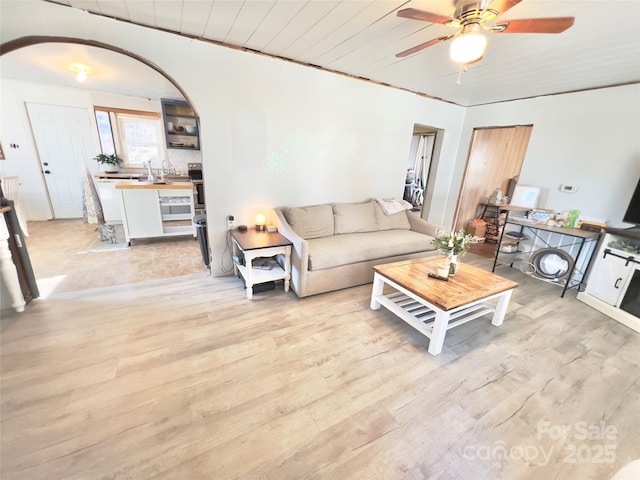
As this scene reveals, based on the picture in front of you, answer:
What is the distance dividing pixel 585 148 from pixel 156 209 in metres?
5.88

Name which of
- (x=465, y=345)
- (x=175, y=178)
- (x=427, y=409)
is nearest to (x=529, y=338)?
(x=465, y=345)

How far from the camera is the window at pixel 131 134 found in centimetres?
503

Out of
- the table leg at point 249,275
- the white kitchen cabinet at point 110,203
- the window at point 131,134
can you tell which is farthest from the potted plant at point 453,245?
the window at point 131,134

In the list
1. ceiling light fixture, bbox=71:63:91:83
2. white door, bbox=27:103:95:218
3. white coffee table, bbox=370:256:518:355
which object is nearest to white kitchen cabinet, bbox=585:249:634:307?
white coffee table, bbox=370:256:518:355

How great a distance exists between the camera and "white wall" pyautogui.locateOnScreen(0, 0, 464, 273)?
7.14 feet

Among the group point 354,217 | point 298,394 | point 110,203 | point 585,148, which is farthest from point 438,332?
point 110,203

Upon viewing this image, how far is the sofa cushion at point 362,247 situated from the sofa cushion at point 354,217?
0.10 metres

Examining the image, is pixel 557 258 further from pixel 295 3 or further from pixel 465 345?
pixel 295 3

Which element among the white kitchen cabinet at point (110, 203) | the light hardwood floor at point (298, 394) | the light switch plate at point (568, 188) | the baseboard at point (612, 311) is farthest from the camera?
the white kitchen cabinet at point (110, 203)

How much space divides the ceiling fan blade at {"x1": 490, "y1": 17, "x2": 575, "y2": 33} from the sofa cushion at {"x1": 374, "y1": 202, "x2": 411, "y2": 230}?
92.0 inches

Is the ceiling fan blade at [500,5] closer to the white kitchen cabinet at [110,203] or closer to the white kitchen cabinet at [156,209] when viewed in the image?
the white kitchen cabinet at [156,209]

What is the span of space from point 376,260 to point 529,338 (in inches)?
60.7

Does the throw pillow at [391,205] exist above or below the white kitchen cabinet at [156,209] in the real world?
above

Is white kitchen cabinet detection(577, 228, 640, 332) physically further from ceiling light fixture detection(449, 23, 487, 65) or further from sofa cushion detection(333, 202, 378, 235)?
ceiling light fixture detection(449, 23, 487, 65)
